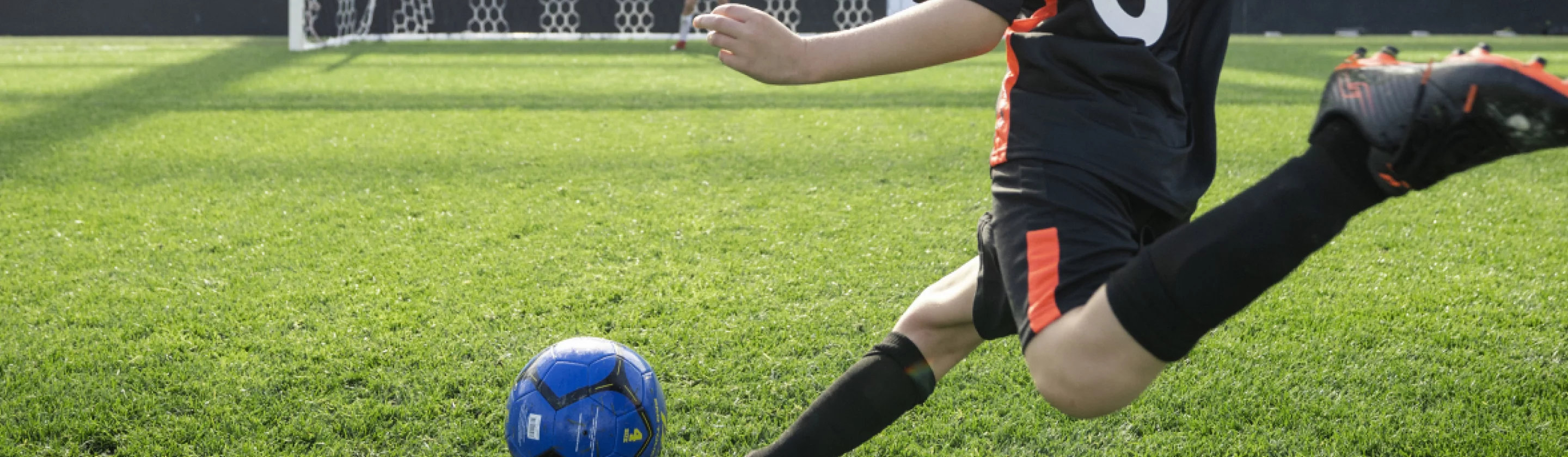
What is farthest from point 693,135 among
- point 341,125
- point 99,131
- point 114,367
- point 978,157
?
point 114,367

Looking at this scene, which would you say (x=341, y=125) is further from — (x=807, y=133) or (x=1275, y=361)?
(x=1275, y=361)

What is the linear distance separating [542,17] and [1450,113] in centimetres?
1621

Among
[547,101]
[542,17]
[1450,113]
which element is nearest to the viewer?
[1450,113]

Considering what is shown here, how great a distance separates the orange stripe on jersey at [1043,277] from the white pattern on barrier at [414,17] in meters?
15.5

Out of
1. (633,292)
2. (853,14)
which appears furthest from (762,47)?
(853,14)

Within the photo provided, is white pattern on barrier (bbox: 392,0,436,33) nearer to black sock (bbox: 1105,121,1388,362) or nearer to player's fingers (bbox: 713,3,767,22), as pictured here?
player's fingers (bbox: 713,3,767,22)

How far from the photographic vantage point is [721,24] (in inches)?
46.8

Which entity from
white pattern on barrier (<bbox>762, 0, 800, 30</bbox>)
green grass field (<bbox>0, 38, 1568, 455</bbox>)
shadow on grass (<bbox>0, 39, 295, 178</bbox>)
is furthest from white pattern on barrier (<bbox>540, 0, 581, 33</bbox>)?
green grass field (<bbox>0, 38, 1568, 455</bbox>)

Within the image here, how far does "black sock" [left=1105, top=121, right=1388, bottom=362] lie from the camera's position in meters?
0.97

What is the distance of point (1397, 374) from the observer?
2.03 metres

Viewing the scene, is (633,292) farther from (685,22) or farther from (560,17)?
(560,17)

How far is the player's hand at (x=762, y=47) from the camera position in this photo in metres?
1.18

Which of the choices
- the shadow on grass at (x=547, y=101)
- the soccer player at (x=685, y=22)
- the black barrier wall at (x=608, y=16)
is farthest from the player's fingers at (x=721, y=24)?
the black barrier wall at (x=608, y=16)

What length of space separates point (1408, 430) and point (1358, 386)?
22 cm
